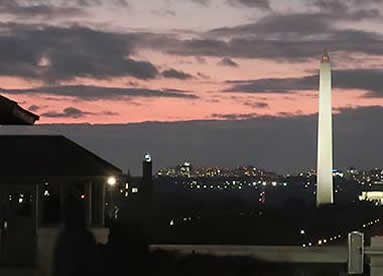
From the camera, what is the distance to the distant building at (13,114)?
47.9ft

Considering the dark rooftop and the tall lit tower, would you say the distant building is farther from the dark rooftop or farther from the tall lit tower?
the tall lit tower

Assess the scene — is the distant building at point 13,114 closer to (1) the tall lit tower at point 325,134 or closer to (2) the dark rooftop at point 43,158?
(2) the dark rooftop at point 43,158

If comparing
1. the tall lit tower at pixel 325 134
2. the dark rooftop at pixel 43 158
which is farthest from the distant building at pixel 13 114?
the tall lit tower at pixel 325 134

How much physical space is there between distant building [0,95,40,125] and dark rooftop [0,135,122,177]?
1.65 feet

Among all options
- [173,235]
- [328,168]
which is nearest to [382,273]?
[173,235]

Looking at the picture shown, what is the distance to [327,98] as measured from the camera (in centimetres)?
7494

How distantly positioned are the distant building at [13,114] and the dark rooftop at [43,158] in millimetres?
504

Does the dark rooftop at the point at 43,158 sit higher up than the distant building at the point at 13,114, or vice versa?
the distant building at the point at 13,114

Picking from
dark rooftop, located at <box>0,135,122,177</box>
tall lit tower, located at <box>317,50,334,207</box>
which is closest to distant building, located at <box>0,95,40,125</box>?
dark rooftop, located at <box>0,135,122,177</box>

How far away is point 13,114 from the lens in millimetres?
15445

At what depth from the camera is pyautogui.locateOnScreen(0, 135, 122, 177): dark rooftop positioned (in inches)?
677

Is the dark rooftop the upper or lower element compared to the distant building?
lower

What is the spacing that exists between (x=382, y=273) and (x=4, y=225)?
9710 millimetres

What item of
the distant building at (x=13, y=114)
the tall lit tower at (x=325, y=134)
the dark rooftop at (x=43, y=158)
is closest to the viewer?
the distant building at (x=13, y=114)
